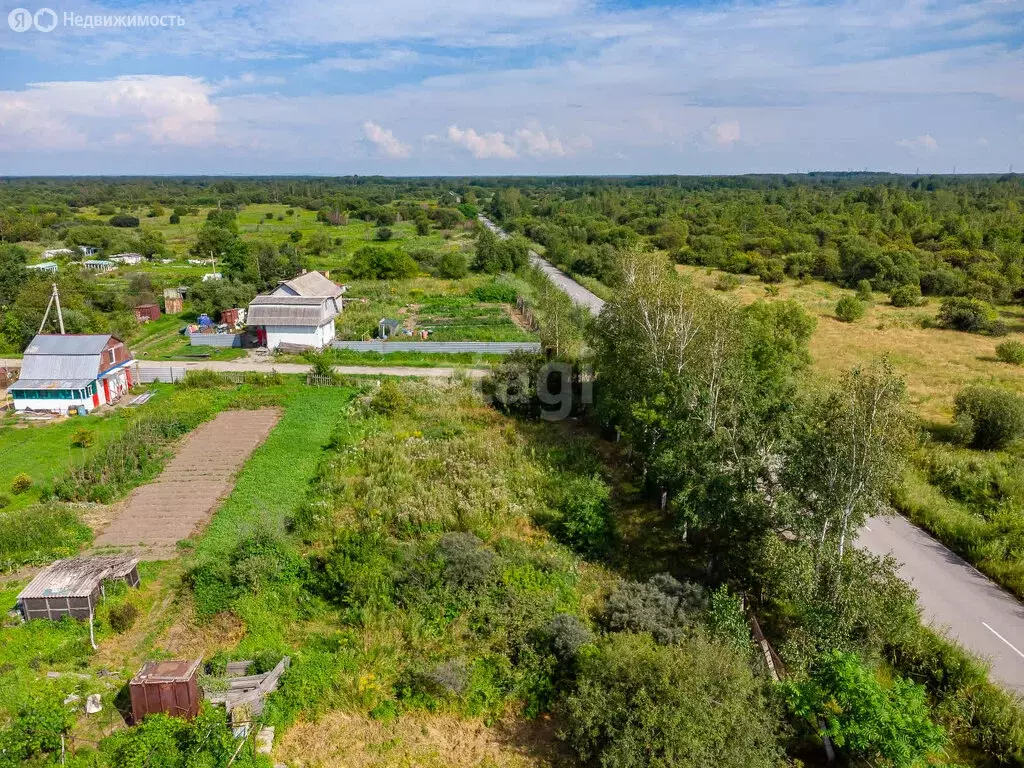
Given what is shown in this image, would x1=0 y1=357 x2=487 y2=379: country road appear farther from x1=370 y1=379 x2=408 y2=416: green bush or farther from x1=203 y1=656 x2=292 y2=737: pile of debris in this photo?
x1=203 y1=656 x2=292 y2=737: pile of debris

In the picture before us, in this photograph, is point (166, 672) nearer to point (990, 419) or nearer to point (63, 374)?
point (63, 374)

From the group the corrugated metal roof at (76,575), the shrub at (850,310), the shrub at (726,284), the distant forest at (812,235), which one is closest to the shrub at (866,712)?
the corrugated metal roof at (76,575)

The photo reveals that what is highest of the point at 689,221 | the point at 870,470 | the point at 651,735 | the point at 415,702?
the point at 689,221

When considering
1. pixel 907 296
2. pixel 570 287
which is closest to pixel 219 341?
pixel 570 287

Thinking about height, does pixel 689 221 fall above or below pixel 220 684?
above

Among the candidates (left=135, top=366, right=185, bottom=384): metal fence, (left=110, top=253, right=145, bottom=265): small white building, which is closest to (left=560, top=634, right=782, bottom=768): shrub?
(left=135, top=366, right=185, bottom=384): metal fence

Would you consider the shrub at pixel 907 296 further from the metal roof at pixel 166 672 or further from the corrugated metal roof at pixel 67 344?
the metal roof at pixel 166 672

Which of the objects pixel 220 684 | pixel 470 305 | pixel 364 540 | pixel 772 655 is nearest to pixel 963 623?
pixel 772 655

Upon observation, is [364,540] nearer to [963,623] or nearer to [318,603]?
[318,603]
